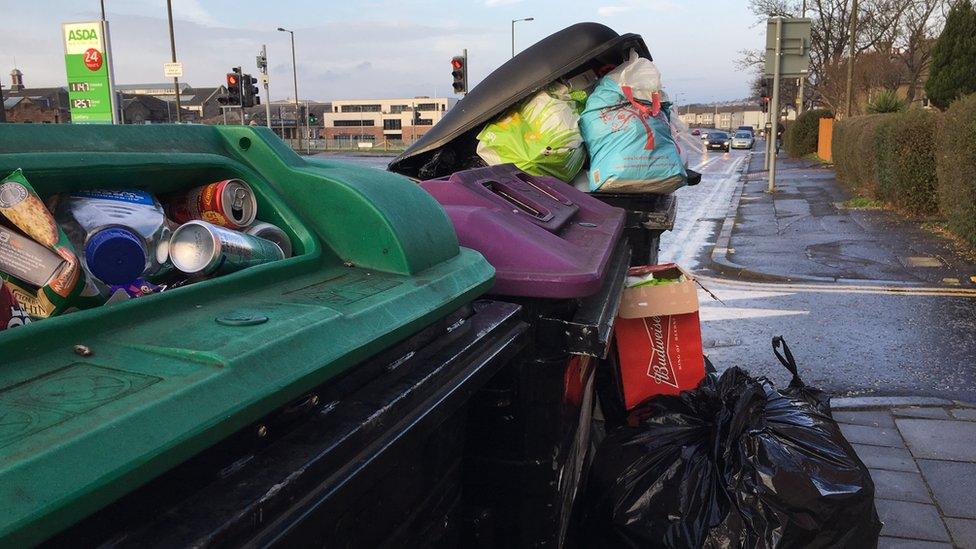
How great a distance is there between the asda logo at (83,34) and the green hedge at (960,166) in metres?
17.1

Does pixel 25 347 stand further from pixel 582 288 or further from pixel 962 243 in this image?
pixel 962 243

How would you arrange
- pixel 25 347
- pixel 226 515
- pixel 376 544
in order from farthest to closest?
1. pixel 376 544
2. pixel 25 347
3. pixel 226 515

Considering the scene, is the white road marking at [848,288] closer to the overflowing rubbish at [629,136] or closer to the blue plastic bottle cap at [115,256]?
the overflowing rubbish at [629,136]

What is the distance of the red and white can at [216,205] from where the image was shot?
1516 mm

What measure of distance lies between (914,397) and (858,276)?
3.60m

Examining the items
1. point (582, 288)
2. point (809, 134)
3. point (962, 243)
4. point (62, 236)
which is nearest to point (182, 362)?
point (62, 236)

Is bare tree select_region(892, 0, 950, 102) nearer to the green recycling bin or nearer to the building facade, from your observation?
the green recycling bin

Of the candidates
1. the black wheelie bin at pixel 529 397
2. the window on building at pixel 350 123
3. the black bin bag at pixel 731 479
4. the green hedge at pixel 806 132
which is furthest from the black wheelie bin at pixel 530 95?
the window on building at pixel 350 123

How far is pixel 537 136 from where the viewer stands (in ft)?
11.7

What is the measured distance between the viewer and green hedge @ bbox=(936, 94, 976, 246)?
26.0 ft

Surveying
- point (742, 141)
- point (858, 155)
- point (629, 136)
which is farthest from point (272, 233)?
point (742, 141)

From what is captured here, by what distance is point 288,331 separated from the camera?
112 cm

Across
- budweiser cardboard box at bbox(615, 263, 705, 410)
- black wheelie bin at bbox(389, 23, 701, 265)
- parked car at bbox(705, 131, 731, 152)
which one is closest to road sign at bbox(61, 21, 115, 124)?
black wheelie bin at bbox(389, 23, 701, 265)

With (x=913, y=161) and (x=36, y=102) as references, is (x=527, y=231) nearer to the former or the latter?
(x=913, y=161)
